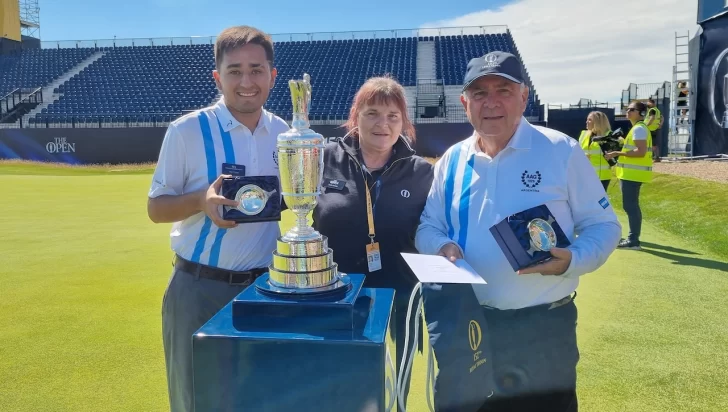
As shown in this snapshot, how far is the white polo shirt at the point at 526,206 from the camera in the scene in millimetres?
1823

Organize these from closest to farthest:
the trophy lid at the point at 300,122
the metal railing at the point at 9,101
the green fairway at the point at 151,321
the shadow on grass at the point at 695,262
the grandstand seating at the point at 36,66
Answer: the trophy lid at the point at 300,122 < the green fairway at the point at 151,321 < the shadow on grass at the point at 695,262 < the metal railing at the point at 9,101 < the grandstand seating at the point at 36,66

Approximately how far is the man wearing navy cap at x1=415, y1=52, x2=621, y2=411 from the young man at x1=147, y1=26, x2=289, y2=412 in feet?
2.21

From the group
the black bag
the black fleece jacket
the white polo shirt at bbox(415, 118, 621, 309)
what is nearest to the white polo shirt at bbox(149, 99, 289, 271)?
the black fleece jacket

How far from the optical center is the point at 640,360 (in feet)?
9.63

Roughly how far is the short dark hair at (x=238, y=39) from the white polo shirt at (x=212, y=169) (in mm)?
227

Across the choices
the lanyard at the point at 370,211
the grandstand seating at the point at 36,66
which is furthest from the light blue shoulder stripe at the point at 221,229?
the grandstand seating at the point at 36,66

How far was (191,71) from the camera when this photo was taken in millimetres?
27703

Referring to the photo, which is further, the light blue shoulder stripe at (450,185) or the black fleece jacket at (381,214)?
the black fleece jacket at (381,214)

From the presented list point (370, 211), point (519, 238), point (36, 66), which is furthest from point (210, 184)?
point (36, 66)

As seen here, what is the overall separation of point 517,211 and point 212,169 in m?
1.07

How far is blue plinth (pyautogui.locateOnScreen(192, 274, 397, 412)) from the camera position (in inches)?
44.9

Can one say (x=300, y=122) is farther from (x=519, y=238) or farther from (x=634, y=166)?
(x=634, y=166)

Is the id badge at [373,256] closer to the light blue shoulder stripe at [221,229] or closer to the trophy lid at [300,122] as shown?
the light blue shoulder stripe at [221,229]

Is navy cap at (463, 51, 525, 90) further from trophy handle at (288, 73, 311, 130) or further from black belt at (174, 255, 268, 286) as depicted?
black belt at (174, 255, 268, 286)
